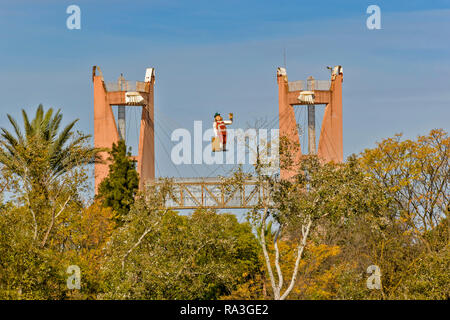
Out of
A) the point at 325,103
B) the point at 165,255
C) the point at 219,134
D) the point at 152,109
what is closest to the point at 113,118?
the point at 152,109

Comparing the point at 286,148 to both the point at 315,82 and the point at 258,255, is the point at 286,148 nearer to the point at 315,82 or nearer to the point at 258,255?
the point at 258,255

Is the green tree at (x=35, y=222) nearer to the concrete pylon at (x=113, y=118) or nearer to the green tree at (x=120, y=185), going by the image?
the green tree at (x=120, y=185)

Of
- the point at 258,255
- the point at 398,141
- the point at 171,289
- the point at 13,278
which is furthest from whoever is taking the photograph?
the point at 258,255

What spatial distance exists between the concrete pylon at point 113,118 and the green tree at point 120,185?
8693 millimetres

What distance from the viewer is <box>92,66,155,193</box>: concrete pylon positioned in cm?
5781

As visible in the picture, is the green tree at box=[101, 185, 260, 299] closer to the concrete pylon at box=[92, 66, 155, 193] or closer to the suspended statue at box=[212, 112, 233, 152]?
the suspended statue at box=[212, 112, 233, 152]

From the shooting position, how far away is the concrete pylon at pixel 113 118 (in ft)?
190

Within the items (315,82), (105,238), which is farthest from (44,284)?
(315,82)

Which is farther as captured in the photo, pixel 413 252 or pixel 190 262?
pixel 413 252

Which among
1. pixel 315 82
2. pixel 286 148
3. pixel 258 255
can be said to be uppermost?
pixel 315 82

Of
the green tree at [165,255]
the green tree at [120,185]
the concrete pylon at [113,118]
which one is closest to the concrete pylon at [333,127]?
the concrete pylon at [113,118]

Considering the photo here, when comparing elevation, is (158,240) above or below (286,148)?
below

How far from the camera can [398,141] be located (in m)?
40.5

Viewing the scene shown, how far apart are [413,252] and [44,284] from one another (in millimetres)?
17088
